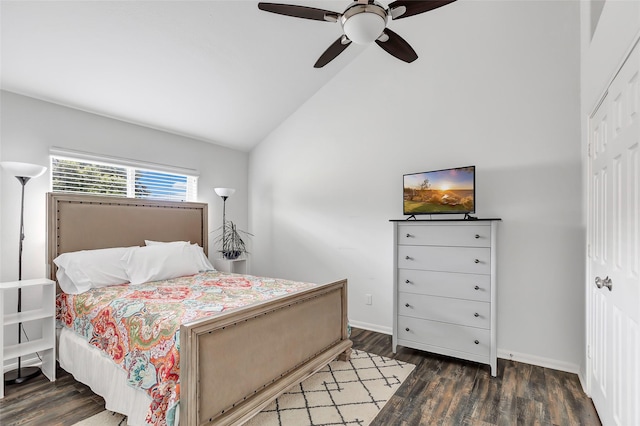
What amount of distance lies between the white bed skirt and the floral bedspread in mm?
65

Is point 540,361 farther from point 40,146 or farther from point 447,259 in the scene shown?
point 40,146

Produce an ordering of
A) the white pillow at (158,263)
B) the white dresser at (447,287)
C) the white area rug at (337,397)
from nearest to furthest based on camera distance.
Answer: the white area rug at (337,397) < the white dresser at (447,287) < the white pillow at (158,263)

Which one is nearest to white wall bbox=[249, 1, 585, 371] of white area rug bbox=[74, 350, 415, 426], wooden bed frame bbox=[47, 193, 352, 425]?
white area rug bbox=[74, 350, 415, 426]

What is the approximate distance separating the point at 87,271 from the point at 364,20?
9.87 ft

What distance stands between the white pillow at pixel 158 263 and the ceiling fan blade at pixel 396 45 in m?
2.81

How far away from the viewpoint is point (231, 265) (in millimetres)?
4203

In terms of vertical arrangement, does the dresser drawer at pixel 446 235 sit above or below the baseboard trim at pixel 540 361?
above

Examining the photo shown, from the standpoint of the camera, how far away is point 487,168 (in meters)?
3.18

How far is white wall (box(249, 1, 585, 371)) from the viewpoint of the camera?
284 cm

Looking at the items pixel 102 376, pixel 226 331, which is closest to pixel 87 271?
pixel 102 376

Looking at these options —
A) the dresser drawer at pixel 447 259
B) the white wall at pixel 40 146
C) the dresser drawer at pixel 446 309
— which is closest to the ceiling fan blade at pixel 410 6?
the dresser drawer at pixel 447 259

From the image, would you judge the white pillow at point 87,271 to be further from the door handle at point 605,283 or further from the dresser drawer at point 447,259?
the door handle at point 605,283

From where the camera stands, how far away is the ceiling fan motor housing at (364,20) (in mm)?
1758

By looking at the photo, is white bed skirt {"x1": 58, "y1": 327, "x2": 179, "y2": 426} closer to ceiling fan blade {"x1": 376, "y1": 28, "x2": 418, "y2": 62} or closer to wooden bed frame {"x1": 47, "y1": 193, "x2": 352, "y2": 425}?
wooden bed frame {"x1": 47, "y1": 193, "x2": 352, "y2": 425}
